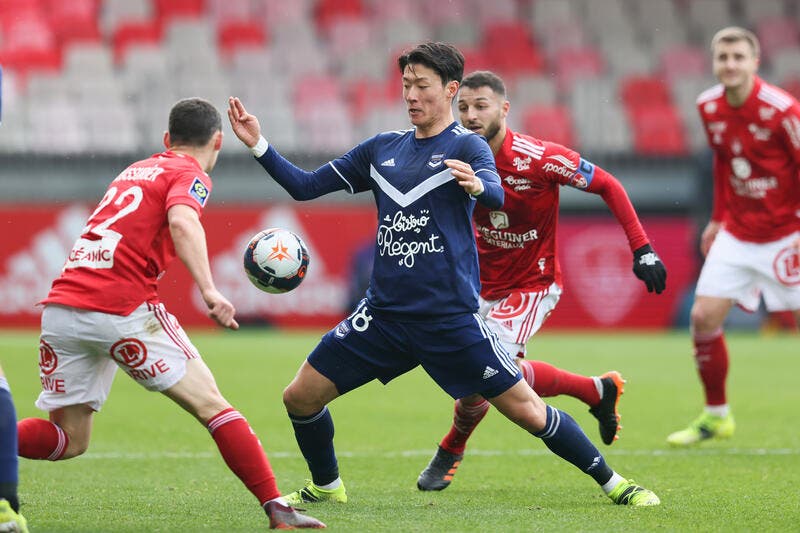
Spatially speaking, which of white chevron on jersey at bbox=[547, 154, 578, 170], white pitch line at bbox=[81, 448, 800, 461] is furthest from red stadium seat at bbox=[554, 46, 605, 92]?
white chevron on jersey at bbox=[547, 154, 578, 170]

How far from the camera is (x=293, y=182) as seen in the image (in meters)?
5.88

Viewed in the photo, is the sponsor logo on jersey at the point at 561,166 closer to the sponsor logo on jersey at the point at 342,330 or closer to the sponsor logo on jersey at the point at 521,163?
the sponsor logo on jersey at the point at 521,163

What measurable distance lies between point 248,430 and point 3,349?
1075cm

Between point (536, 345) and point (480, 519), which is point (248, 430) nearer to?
point (480, 519)

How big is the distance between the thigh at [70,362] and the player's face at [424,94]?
1.73 metres

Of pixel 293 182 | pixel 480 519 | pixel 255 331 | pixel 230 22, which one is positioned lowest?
pixel 255 331

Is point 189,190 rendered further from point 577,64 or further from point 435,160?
point 577,64

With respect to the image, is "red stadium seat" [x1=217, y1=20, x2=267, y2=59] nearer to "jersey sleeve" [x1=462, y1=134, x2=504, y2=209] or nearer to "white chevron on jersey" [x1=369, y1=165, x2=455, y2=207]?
"white chevron on jersey" [x1=369, y1=165, x2=455, y2=207]

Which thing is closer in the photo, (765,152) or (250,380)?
(765,152)

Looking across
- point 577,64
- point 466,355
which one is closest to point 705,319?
point 466,355

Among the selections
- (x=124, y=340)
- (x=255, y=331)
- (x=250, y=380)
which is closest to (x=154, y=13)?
(x=255, y=331)

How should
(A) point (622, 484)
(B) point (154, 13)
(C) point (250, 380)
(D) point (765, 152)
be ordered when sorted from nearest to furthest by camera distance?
(A) point (622, 484) → (D) point (765, 152) → (C) point (250, 380) → (B) point (154, 13)

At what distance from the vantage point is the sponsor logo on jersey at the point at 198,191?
5090 millimetres

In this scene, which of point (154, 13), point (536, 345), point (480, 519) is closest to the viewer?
point (480, 519)
